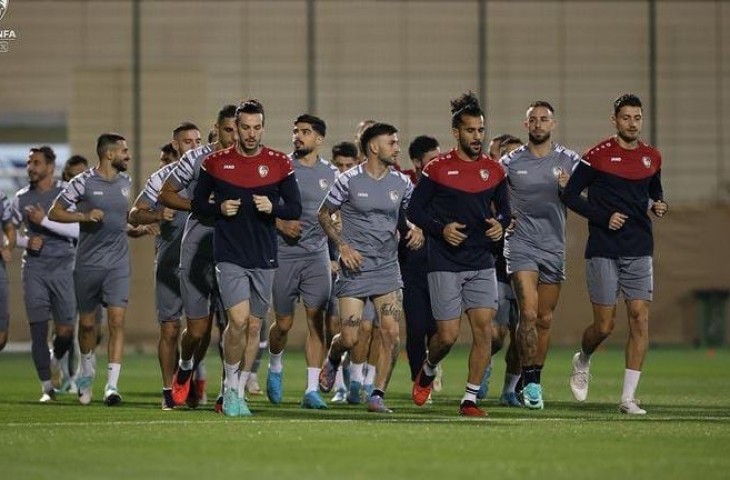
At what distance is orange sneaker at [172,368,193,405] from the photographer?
1524 cm

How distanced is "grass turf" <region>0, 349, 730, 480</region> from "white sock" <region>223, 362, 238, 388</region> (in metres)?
0.31

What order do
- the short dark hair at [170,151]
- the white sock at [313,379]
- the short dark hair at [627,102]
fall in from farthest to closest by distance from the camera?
the short dark hair at [170,151] < the white sock at [313,379] < the short dark hair at [627,102]

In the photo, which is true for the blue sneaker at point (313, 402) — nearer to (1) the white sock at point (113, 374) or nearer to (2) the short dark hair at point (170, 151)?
(1) the white sock at point (113, 374)

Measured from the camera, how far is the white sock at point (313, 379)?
611 inches

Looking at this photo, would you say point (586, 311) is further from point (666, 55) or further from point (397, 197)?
point (397, 197)

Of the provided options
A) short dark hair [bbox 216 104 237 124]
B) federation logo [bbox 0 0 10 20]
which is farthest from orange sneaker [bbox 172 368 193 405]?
federation logo [bbox 0 0 10 20]

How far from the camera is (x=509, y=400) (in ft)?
53.2

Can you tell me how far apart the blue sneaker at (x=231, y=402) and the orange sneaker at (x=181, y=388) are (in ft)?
4.24

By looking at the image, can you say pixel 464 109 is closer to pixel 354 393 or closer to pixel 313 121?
pixel 313 121

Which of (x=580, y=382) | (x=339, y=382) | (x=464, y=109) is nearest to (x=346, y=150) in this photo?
(x=339, y=382)

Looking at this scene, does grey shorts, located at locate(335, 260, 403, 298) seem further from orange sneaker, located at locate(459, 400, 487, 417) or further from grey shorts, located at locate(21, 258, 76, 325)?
grey shorts, located at locate(21, 258, 76, 325)

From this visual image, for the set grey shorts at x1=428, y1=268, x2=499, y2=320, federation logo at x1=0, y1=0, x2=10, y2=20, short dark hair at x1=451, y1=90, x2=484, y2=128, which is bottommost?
grey shorts at x1=428, y1=268, x2=499, y2=320

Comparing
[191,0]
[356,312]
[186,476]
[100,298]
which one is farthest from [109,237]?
[191,0]

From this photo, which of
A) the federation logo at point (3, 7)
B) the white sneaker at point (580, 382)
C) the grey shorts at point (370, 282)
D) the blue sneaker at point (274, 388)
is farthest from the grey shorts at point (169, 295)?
the federation logo at point (3, 7)
